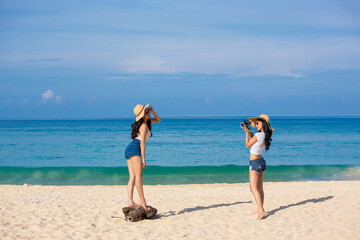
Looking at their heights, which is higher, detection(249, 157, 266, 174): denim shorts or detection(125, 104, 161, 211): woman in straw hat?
detection(125, 104, 161, 211): woman in straw hat

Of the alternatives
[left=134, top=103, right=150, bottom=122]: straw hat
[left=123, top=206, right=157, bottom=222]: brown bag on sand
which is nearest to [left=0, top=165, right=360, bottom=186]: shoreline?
[left=123, top=206, right=157, bottom=222]: brown bag on sand

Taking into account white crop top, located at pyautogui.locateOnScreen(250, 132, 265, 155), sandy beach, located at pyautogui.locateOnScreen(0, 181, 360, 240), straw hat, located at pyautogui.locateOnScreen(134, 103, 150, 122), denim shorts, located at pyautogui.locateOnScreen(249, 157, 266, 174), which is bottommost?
sandy beach, located at pyautogui.locateOnScreen(0, 181, 360, 240)

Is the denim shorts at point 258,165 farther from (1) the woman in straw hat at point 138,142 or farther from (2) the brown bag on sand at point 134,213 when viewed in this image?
(2) the brown bag on sand at point 134,213

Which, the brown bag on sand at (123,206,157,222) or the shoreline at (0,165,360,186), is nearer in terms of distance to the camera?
the brown bag on sand at (123,206,157,222)

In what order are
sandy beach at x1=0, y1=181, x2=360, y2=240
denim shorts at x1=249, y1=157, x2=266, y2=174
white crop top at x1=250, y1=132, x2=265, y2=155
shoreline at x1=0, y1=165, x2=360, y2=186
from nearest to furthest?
sandy beach at x1=0, y1=181, x2=360, y2=240 < white crop top at x1=250, y1=132, x2=265, y2=155 < denim shorts at x1=249, y1=157, x2=266, y2=174 < shoreline at x1=0, y1=165, x2=360, y2=186

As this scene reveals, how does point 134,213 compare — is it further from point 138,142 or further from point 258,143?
point 258,143

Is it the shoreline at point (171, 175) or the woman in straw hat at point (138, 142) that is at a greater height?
the woman in straw hat at point (138, 142)

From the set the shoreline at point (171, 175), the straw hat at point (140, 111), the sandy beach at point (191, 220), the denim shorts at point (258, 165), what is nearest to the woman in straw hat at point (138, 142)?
the straw hat at point (140, 111)

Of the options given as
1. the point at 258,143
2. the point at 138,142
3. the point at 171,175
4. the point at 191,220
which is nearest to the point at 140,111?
the point at 138,142

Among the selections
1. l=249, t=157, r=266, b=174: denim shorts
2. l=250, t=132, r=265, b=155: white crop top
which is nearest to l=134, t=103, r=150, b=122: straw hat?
l=250, t=132, r=265, b=155: white crop top

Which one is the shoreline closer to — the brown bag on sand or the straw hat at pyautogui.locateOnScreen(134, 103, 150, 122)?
the brown bag on sand

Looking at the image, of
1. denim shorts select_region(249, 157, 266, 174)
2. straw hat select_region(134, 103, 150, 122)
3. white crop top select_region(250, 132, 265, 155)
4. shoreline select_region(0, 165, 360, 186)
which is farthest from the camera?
shoreline select_region(0, 165, 360, 186)

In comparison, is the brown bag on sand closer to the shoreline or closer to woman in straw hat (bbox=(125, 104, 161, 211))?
woman in straw hat (bbox=(125, 104, 161, 211))

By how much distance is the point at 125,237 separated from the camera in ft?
19.9
